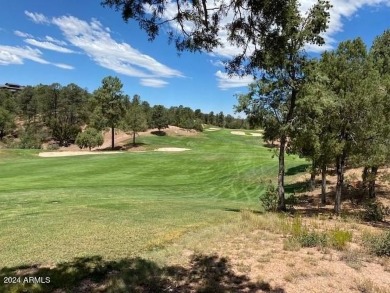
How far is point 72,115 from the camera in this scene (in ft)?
397

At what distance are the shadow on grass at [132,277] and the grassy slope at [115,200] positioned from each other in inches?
40.0

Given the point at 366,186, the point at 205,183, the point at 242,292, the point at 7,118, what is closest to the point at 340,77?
the point at 366,186

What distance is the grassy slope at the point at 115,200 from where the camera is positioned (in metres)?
12.7

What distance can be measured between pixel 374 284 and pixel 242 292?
9.95 ft

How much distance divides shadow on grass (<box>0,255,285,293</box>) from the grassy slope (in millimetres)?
1015

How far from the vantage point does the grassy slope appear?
1266cm

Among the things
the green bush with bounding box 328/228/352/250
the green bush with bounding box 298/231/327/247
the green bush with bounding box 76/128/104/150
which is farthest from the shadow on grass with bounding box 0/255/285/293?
the green bush with bounding box 76/128/104/150

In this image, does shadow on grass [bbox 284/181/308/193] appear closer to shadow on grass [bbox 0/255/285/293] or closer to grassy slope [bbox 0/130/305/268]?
grassy slope [bbox 0/130/305/268]

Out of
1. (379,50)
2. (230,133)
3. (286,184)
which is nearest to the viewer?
(379,50)

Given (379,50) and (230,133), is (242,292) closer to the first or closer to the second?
(379,50)

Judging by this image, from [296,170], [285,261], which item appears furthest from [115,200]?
[296,170]

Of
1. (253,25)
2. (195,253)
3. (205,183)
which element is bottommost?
(205,183)

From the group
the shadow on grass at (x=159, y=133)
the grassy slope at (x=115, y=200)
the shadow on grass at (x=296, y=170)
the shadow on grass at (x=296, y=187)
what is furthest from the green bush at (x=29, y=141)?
the shadow on grass at (x=296, y=187)

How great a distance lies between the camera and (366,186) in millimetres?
31984
